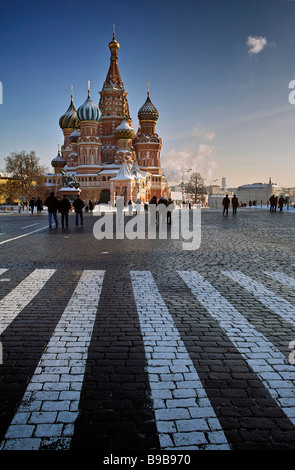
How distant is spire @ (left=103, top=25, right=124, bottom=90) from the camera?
71062 millimetres

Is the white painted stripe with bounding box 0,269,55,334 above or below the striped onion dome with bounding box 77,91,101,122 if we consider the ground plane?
below

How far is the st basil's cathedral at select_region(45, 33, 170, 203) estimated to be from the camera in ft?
207

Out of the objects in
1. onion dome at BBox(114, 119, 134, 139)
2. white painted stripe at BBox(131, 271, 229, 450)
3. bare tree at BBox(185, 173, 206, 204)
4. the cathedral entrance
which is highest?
onion dome at BBox(114, 119, 134, 139)

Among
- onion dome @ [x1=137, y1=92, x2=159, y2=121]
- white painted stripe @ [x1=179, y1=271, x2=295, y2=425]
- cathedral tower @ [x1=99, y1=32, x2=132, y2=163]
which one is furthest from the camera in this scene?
onion dome @ [x1=137, y1=92, x2=159, y2=121]

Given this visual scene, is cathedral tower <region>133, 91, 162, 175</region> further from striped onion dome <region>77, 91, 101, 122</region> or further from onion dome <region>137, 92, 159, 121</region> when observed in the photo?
striped onion dome <region>77, 91, 101, 122</region>

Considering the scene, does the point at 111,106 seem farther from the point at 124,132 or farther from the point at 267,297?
the point at 267,297

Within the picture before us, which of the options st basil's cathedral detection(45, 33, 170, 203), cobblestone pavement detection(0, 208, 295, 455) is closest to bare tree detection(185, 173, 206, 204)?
st basil's cathedral detection(45, 33, 170, 203)

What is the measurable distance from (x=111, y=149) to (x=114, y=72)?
15894 mm

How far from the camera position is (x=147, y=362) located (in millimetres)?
3318

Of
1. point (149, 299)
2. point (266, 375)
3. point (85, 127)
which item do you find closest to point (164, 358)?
point (266, 375)

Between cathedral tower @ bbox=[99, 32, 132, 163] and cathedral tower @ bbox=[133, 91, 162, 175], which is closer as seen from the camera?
cathedral tower @ bbox=[99, 32, 132, 163]

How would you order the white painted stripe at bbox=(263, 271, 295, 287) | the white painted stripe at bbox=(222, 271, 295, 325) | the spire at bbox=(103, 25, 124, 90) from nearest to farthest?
1. the white painted stripe at bbox=(222, 271, 295, 325)
2. the white painted stripe at bbox=(263, 271, 295, 287)
3. the spire at bbox=(103, 25, 124, 90)

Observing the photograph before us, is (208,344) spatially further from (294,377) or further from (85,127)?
(85,127)

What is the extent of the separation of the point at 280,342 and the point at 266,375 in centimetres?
79
